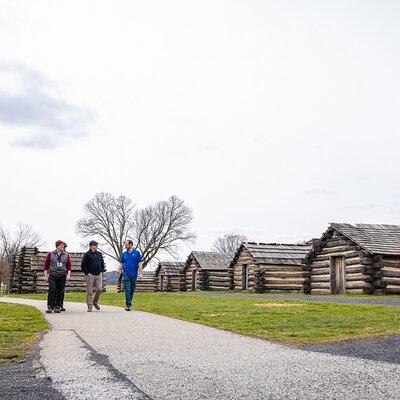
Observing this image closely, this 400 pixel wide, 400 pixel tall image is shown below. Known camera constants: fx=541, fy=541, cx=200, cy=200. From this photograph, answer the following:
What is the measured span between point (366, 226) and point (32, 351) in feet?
89.1

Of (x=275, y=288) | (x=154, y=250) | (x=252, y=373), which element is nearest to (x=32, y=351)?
(x=252, y=373)

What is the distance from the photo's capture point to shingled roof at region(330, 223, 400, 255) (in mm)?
28000

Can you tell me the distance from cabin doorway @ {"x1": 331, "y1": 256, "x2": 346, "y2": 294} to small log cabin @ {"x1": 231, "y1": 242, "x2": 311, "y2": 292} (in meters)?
4.32

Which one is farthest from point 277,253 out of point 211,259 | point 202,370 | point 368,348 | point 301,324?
point 202,370

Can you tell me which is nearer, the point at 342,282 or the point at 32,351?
the point at 32,351

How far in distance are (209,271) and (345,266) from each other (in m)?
21.2

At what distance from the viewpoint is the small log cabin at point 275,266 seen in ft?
124

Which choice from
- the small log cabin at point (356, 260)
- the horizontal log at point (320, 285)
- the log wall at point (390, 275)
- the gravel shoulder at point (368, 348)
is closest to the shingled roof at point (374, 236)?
the small log cabin at point (356, 260)

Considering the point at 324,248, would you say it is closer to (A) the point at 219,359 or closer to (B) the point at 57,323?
(B) the point at 57,323

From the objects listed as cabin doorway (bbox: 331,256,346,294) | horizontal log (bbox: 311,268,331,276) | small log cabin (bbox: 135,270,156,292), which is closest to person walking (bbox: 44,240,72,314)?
cabin doorway (bbox: 331,256,346,294)

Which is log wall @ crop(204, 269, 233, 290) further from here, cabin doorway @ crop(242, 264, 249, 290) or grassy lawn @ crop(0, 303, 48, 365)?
grassy lawn @ crop(0, 303, 48, 365)

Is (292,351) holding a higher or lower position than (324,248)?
lower

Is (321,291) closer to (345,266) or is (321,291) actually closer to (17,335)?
(345,266)

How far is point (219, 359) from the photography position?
20.7ft
